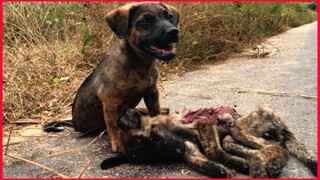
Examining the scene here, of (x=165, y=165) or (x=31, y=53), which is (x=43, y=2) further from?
(x=165, y=165)

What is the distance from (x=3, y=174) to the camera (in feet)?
10.3

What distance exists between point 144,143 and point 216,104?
6.16 feet

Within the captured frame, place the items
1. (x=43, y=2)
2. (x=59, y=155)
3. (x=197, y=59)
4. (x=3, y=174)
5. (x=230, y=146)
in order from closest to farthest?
(x=230, y=146) → (x=3, y=174) → (x=59, y=155) → (x=197, y=59) → (x=43, y=2)

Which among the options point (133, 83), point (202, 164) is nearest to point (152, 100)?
point (133, 83)

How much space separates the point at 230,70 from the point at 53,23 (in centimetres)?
347

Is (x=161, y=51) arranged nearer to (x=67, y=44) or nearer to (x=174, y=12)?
(x=174, y=12)

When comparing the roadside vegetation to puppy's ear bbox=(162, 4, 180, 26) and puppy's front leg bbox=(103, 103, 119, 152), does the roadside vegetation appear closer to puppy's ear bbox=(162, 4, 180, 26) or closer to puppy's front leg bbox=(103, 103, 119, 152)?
puppy's front leg bbox=(103, 103, 119, 152)

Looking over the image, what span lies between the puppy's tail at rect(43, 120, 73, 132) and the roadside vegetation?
0.39 m

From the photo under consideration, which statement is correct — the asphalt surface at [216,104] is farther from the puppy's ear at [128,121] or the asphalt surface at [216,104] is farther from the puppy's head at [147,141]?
the puppy's ear at [128,121]

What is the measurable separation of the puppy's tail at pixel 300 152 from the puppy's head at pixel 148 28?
40.0 inches

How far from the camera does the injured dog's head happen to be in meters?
2.89

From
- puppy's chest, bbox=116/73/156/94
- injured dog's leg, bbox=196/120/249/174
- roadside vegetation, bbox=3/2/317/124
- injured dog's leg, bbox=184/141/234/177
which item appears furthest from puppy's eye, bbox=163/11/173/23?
roadside vegetation, bbox=3/2/317/124

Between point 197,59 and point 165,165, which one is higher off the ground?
point 165,165

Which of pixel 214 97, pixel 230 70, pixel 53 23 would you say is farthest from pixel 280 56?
pixel 53 23
